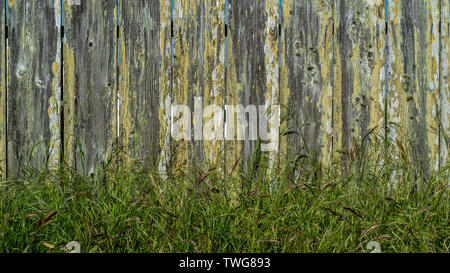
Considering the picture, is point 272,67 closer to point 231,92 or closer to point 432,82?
point 231,92

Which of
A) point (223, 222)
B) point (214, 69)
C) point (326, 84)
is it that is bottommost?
point (223, 222)

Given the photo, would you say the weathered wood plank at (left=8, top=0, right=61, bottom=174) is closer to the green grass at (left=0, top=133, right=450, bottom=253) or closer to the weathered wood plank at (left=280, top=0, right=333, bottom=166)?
the green grass at (left=0, top=133, right=450, bottom=253)

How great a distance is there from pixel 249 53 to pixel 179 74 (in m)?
0.53

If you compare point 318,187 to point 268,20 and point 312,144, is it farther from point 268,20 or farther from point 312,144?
point 268,20

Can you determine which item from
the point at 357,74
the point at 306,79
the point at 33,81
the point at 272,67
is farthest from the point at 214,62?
the point at 33,81

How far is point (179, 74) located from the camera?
312cm

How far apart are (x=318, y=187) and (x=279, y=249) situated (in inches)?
21.5

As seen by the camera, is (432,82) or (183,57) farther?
(432,82)

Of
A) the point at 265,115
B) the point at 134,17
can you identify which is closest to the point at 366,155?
the point at 265,115

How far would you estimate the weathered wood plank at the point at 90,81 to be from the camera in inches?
123

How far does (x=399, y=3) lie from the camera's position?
10.6 feet

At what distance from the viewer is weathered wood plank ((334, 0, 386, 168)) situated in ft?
10.4

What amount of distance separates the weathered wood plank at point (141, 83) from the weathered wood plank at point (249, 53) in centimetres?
52

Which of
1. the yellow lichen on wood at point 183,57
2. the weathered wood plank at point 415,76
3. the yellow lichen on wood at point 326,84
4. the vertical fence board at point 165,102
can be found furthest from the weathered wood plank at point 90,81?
the weathered wood plank at point 415,76
